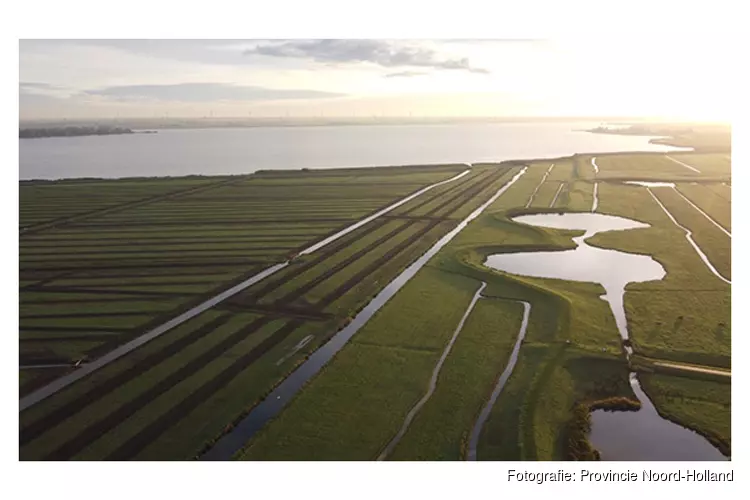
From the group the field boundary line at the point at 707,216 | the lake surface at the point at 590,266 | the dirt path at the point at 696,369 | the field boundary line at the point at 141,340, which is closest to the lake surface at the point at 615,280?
the lake surface at the point at 590,266

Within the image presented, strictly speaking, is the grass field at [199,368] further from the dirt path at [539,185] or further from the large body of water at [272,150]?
the large body of water at [272,150]

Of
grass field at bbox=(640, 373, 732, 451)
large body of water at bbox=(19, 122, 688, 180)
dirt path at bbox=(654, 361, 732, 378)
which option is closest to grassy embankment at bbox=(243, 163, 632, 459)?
grass field at bbox=(640, 373, 732, 451)

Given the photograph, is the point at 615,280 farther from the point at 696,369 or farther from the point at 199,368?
the point at 199,368
